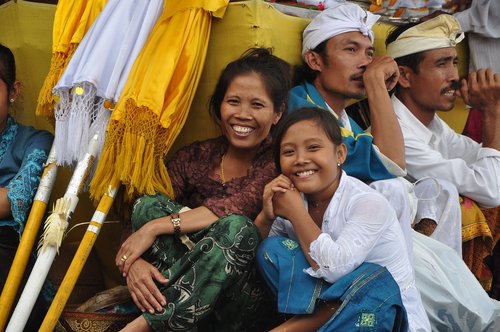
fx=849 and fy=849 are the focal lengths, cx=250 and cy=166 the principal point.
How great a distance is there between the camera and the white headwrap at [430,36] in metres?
4.40

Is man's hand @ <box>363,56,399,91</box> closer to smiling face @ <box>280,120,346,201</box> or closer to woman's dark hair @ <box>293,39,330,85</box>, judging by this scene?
woman's dark hair @ <box>293,39,330,85</box>

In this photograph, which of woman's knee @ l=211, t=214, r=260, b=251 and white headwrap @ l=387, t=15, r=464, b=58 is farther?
white headwrap @ l=387, t=15, r=464, b=58

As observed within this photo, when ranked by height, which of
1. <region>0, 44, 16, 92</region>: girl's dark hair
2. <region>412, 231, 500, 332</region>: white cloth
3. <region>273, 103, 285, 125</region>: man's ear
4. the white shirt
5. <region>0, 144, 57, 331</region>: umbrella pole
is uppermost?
<region>273, 103, 285, 125</region>: man's ear

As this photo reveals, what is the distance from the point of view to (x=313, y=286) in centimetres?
308

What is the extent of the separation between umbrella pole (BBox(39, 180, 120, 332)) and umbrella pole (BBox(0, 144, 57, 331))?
21 centimetres

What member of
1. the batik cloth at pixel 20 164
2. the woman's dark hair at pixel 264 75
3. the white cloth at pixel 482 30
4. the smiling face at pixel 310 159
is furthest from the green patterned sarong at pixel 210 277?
the white cloth at pixel 482 30

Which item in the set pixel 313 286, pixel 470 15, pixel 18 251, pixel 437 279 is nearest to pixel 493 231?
pixel 437 279

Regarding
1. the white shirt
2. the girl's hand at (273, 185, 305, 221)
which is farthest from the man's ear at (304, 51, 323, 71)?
the girl's hand at (273, 185, 305, 221)

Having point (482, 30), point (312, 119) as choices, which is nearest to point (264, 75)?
point (312, 119)

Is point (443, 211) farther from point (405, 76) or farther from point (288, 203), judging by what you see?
point (288, 203)

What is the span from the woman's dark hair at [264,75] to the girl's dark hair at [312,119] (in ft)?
0.91

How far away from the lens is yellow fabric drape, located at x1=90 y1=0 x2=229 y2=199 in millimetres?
3518

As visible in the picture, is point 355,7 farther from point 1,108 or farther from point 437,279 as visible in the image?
point 1,108

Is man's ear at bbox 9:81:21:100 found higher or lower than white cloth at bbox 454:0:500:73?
lower
